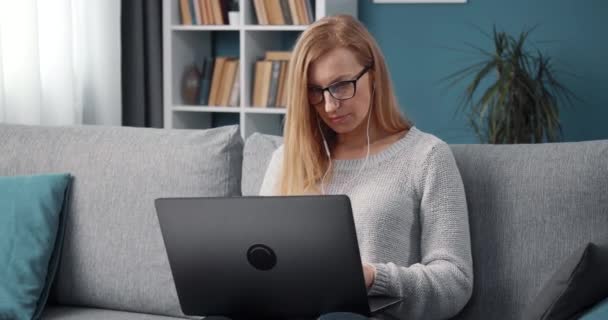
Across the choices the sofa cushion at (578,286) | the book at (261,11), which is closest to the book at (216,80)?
the book at (261,11)

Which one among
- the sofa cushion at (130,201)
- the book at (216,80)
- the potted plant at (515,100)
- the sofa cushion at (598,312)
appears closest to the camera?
the sofa cushion at (598,312)

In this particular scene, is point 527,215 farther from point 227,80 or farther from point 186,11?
point 186,11

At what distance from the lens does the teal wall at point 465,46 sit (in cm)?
370

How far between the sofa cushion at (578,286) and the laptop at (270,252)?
31 centimetres

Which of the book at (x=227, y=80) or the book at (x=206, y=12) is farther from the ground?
the book at (x=206, y=12)

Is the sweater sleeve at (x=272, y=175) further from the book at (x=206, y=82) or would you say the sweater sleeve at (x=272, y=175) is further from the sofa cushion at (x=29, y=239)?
the book at (x=206, y=82)

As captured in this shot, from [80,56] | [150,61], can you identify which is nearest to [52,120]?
[80,56]

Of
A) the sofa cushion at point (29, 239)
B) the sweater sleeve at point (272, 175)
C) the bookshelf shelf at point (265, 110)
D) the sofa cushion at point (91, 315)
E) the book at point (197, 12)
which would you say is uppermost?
the book at point (197, 12)

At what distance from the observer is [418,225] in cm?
177

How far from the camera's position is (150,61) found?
3.75m

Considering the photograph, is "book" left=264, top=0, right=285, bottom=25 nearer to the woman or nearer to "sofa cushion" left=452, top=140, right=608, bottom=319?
the woman

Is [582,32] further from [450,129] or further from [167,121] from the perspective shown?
[167,121]

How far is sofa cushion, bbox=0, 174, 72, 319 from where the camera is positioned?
6.40 feet

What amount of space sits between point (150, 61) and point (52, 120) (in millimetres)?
656
